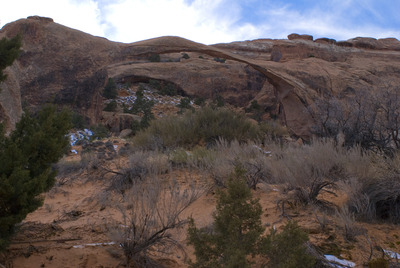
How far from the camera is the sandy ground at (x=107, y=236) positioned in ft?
10.3

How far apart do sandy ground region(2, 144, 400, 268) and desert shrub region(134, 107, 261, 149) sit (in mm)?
4409

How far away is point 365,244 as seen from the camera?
3.46 metres

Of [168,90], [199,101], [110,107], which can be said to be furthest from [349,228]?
[168,90]

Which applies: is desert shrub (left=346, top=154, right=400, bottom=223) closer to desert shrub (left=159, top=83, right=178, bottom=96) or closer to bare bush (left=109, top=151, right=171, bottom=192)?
bare bush (left=109, top=151, right=171, bottom=192)

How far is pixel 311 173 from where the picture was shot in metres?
4.83

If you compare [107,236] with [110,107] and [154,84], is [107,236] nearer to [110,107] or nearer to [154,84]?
[110,107]

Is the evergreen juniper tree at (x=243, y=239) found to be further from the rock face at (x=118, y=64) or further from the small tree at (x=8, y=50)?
the rock face at (x=118, y=64)

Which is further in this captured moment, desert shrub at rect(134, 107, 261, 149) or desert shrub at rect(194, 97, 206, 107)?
desert shrub at rect(194, 97, 206, 107)

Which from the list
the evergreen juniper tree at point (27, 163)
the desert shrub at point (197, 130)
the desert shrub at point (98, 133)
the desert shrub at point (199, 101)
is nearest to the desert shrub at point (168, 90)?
the desert shrub at point (199, 101)

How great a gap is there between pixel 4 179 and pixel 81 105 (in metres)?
14.7

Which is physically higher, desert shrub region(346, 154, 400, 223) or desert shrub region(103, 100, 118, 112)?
desert shrub region(103, 100, 118, 112)

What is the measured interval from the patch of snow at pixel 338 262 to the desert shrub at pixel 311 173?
4.19 ft

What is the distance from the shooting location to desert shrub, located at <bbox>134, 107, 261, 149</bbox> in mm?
9781

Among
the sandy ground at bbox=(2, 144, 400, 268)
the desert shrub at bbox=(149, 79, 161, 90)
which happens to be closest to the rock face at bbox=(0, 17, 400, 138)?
the sandy ground at bbox=(2, 144, 400, 268)
